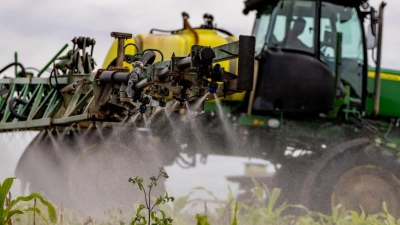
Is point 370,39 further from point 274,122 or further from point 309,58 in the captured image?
point 274,122

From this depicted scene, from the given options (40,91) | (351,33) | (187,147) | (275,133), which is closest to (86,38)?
(40,91)

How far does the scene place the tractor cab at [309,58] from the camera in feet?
32.2

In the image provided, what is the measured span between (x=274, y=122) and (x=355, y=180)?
1.21 meters

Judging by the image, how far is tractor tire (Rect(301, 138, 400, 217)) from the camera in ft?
31.1

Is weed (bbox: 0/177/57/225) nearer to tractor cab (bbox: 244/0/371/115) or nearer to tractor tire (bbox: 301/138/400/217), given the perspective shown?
tractor tire (bbox: 301/138/400/217)

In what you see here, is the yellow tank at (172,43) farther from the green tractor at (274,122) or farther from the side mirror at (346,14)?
the side mirror at (346,14)

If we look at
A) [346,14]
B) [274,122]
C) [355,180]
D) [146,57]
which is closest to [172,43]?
[274,122]

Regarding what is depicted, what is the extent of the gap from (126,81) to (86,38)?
1739mm

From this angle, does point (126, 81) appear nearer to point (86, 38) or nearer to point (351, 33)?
point (86, 38)

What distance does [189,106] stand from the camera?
720cm

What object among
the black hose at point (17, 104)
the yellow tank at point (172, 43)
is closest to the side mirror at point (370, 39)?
the yellow tank at point (172, 43)

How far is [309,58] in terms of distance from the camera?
9.81m

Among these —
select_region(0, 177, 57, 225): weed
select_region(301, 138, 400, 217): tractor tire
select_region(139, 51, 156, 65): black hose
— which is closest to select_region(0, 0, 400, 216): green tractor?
select_region(301, 138, 400, 217): tractor tire

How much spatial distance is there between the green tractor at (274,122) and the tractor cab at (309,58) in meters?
0.01
